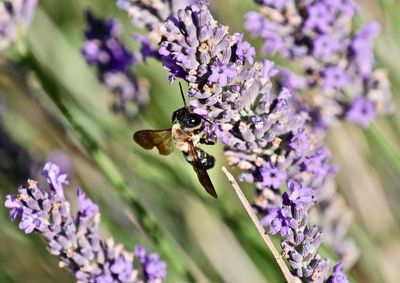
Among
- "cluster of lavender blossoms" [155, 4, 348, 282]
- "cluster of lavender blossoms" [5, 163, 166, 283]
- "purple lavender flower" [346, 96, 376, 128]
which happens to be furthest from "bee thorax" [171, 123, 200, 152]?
"purple lavender flower" [346, 96, 376, 128]

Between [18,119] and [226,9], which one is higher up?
[226,9]

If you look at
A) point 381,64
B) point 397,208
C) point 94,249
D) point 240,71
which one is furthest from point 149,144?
point 397,208

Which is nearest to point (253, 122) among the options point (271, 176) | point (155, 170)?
point (271, 176)

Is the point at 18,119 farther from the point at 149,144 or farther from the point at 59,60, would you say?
the point at 149,144

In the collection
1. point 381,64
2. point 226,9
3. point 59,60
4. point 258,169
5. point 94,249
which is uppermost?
point 226,9

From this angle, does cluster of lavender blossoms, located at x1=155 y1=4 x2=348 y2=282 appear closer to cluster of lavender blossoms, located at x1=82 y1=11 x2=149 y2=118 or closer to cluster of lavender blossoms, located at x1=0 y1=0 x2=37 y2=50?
cluster of lavender blossoms, located at x1=82 y1=11 x2=149 y2=118

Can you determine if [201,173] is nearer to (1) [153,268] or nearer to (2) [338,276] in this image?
(1) [153,268]
